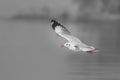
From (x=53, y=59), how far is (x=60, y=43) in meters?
2.40

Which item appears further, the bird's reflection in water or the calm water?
the calm water

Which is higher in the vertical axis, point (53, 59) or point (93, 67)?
point (53, 59)

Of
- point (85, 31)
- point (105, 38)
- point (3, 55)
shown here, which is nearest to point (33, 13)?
point (85, 31)

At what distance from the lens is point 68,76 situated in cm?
1620

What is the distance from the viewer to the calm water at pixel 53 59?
1620 centimetres

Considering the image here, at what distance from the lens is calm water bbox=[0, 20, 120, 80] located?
16203 mm

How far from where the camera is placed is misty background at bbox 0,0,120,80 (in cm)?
1666

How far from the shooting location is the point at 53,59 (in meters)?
19.2

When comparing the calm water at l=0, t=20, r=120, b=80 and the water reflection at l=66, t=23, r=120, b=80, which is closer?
the water reflection at l=66, t=23, r=120, b=80

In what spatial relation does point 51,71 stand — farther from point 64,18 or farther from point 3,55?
point 64,18

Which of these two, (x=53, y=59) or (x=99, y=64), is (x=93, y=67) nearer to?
(x=99, y=64)

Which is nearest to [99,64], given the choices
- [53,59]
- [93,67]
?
[93,67]

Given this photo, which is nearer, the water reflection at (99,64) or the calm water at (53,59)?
the water reflection at (99,64)

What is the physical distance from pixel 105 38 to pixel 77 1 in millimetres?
4195
